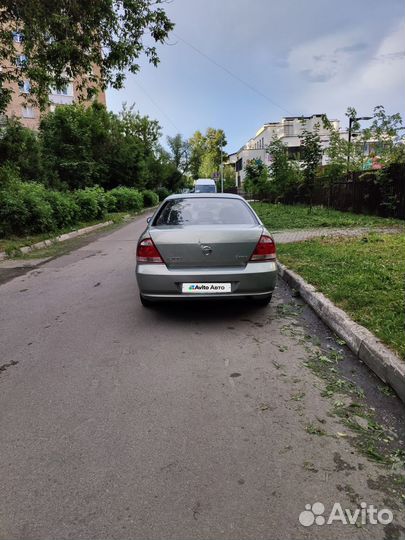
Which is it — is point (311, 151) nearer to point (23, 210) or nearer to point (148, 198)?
point (23, 210)

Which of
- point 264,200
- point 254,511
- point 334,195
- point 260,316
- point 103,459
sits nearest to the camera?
point 254,511

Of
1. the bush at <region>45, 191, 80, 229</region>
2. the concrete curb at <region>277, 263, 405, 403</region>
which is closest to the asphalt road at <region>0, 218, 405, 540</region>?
the concrete curb at <region>277, 263, 405, 403</region>

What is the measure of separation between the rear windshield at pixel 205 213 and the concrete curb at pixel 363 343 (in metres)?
1.29

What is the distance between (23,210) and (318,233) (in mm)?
8386

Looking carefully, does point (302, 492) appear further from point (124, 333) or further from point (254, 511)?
point (124, 333)

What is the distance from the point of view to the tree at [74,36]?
874 cm

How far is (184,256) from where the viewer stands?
488cm

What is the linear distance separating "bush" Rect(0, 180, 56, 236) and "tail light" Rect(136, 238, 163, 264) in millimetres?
8555

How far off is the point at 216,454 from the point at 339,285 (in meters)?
3.77

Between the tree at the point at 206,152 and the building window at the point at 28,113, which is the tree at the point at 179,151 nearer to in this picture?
the tree at the point at 206,152

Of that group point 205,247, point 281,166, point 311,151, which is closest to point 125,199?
point 281,166

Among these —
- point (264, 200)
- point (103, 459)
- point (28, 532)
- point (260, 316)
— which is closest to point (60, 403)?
point (103, 459)

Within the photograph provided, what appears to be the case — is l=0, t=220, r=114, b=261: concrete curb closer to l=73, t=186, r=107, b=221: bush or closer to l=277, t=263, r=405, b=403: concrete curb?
l=73, t=186, r=107, b=221: bush

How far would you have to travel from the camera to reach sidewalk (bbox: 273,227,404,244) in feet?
37.3
